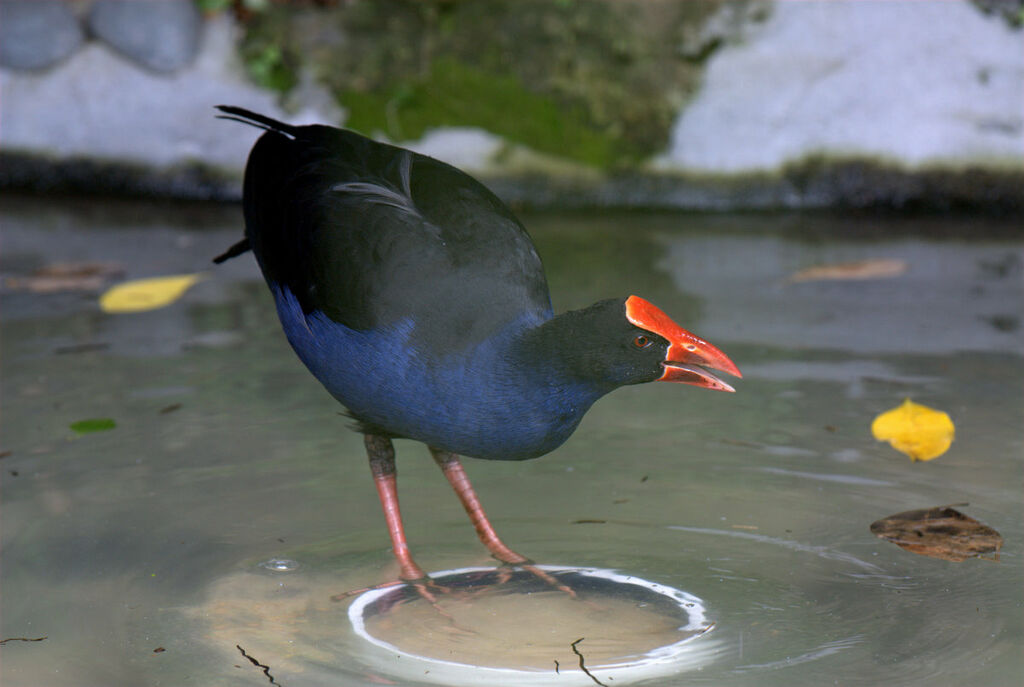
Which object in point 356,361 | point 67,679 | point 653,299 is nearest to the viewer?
point 67,679

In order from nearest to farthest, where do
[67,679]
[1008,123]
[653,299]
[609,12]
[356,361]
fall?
[67,679] < [356,361] < [653,299] < [1008,123] < [609,12]

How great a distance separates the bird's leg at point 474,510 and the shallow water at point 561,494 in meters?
0.06

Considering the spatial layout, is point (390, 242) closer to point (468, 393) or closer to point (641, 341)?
point (468, 393)

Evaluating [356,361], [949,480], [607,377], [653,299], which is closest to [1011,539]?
[949,480]

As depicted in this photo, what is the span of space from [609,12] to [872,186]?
5.88ft

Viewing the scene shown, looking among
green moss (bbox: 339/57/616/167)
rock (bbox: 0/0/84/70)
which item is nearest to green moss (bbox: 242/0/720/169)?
green moss (bbox: 339/57/616/167)

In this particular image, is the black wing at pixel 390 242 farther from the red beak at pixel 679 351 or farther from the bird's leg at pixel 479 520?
the bird's leg at pixel 479 520

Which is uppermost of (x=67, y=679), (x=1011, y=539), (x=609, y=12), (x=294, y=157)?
(x=609, y=12)

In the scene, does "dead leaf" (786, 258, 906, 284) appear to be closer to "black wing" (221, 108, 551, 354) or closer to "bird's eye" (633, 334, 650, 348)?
"black wing" (221, 108, 551, 354)

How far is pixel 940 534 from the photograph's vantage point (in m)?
2.96

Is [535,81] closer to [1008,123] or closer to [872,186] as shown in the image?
[872,186]

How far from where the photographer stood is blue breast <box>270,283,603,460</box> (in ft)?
8.27

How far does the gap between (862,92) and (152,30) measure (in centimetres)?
407

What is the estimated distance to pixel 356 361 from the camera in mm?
2674
